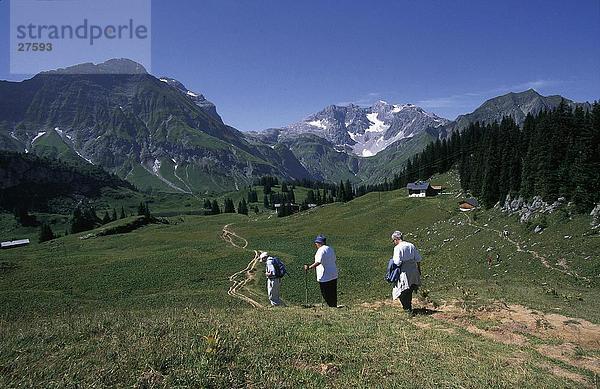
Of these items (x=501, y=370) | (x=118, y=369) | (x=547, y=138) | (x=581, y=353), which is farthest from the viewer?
(x=547, y=138)

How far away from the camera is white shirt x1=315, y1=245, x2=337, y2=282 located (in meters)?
16.7

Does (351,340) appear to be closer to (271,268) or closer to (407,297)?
(407,297)

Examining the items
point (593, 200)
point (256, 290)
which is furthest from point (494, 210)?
point (256, 290)

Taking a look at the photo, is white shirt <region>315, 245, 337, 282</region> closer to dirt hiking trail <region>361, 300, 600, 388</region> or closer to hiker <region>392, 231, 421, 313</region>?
hiker <region>392, 231, 421, 313</region>

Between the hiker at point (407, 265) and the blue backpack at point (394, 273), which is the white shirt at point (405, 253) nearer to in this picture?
the hiker at point (407, 265)

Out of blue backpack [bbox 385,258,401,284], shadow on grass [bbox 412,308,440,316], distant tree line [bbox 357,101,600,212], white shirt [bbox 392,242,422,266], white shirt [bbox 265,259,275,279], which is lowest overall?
shadow on grass [bbox 412,308,440,316]

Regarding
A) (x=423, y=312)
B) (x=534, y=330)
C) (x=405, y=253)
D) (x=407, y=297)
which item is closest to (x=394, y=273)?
(x=405, y=253)

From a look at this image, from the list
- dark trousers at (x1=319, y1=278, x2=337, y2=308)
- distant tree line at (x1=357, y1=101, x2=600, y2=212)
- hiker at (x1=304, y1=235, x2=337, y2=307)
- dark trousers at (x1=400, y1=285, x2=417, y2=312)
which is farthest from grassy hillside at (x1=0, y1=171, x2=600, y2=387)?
distant tree line at (x1=357, y1=101, x2=600, y2=212)

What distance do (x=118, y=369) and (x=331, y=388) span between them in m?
3.99

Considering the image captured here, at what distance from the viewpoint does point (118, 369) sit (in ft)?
23.7

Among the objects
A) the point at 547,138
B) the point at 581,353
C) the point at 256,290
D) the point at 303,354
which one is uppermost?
the point at 547,138

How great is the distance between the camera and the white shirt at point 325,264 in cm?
1670

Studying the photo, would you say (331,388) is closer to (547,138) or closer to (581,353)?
(581,353)

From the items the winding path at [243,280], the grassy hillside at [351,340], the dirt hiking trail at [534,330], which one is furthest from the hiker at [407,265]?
the winding path at [243,280]
